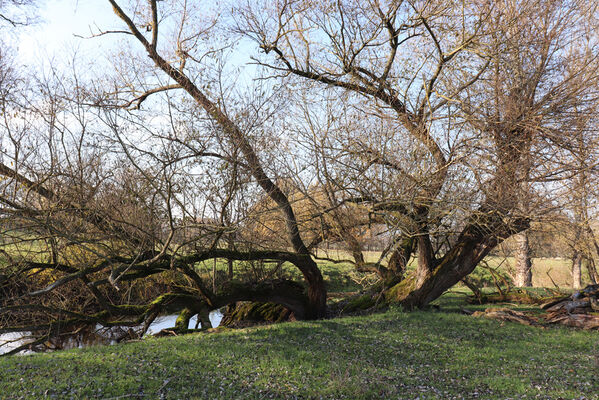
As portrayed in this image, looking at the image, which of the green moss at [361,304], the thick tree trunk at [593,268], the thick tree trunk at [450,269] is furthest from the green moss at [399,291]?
the thick tree trunk at [593,268]

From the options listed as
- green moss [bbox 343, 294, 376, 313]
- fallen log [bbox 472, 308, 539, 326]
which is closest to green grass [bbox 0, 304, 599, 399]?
fallen log [bbox 472, 308, 539, 326]

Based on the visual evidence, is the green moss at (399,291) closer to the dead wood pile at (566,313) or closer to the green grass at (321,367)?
the dead wood pile at (566,313)

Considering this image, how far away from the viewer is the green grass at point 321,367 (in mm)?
6754

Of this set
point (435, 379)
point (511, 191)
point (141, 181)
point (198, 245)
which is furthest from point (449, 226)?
point (141, 181)

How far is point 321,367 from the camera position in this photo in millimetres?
8109

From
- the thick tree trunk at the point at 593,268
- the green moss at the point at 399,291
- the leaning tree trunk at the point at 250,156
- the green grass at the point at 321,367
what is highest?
the leaning tree trunk at the point at 250,156

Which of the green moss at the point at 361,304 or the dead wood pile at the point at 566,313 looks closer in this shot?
the dead wood pile at the point at 566,313

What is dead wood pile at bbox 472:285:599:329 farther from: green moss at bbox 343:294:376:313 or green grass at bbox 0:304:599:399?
green moss at bbox 343:294:376:313

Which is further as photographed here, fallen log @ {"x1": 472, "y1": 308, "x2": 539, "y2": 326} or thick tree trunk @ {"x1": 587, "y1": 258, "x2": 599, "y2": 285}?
thick tree trunk @ {"x1": 587, "y1": 258, "x2": 599, "y2": 285}

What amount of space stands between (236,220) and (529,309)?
12207 millimetres

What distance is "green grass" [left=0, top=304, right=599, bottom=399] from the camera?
675cm

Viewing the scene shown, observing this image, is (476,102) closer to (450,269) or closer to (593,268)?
(450,269)

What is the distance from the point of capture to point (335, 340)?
10.0 metres

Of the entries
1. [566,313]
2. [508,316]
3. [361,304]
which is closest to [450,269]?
[508,316]
